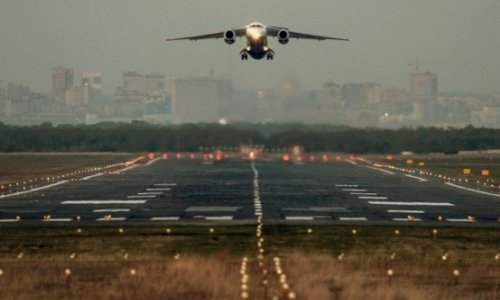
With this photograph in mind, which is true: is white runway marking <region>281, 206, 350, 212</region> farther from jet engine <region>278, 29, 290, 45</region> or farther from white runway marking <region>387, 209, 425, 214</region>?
jet engine <region>278, 29, 290, 45</region>

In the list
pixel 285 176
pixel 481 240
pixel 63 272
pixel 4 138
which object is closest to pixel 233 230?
pixel 481 240

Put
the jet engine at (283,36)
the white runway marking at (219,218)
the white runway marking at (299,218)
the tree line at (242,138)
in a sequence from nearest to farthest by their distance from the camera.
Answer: the white runway marking at (219,218) → the white runway marking at (299,218) → the jet engine at (283,36) → the tree line at (242,138)

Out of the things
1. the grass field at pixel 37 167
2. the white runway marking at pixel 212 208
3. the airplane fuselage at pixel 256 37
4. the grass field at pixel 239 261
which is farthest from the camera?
the grass field at pixel 37 167

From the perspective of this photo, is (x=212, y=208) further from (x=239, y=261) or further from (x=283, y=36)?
(x=239, y=261)

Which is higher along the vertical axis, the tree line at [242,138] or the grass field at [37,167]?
the tree line at [242,138]

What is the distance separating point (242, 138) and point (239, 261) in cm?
10795

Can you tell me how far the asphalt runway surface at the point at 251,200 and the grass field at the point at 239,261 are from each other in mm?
5811

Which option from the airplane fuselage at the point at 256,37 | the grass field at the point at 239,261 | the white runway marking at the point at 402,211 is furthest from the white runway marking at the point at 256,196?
the grass field at the point at 239,261

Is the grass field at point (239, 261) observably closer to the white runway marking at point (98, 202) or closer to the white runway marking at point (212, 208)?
the white runway marking at point (212, 208)

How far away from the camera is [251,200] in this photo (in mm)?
70750

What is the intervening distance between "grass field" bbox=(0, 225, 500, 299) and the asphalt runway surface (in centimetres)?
581

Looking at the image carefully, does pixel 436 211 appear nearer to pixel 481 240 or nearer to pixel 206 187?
pixel 481 240

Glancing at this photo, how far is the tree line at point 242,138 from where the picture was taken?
14350 cm

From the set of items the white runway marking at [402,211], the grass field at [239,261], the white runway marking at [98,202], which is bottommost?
the grass field at [239,261]
